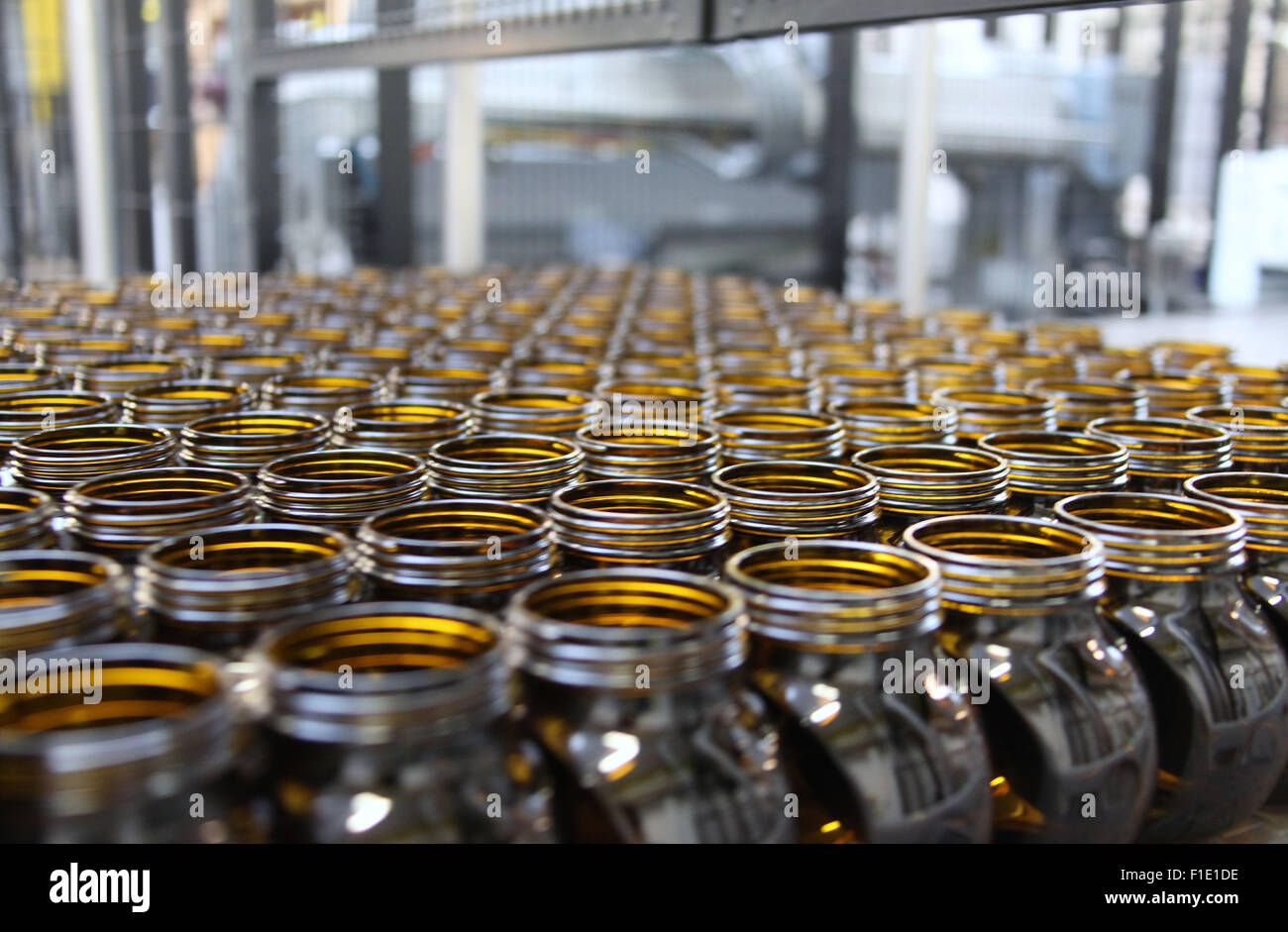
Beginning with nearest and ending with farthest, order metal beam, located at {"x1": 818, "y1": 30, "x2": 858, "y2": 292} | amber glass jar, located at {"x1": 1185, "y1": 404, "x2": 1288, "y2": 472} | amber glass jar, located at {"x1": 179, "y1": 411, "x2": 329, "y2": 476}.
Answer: amber glass jar, located at {"x1": 179, "y1": 411, "x2": 329, "y2": 476} → amber glass jar, located at {"x1": 1185, "y1": 404, "x2": 1288, "y2": 472} → metal beam, located at {"x1": 818, "y1": 30, "x2": 858, "y2": 292}

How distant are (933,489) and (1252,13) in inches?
629

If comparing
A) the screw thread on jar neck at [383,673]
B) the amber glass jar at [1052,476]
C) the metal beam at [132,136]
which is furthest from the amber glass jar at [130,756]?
the metal beam at [132,136]

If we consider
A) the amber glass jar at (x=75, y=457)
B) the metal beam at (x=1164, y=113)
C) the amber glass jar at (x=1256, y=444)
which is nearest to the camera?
the amber glass jar at (x=75, y=457)

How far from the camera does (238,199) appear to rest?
51.4ft

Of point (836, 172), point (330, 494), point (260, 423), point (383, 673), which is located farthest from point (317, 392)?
point (836, 172)

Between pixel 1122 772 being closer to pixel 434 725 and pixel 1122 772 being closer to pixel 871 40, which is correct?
pixel 434 725

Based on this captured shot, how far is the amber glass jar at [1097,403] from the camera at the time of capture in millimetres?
4539

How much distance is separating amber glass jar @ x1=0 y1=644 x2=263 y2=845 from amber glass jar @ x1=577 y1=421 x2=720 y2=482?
1.49 metres

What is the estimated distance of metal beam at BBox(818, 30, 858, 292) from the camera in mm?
13227

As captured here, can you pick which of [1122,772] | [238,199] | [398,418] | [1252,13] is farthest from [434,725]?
[1252,13]

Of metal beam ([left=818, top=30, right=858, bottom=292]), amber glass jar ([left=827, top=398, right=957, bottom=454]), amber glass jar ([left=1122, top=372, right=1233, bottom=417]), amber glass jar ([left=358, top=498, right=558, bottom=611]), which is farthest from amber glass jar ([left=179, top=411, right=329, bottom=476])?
metal beam ([left=818, top=30, right=858, bottom=292])

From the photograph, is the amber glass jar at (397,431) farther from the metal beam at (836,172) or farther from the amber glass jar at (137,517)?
the metal beam at (836,172)

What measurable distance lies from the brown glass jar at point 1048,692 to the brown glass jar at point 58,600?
1641 millimetres

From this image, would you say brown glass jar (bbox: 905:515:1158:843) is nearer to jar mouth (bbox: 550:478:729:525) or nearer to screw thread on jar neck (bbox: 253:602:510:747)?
jar mouth (bbox: 550:478:729:525)
